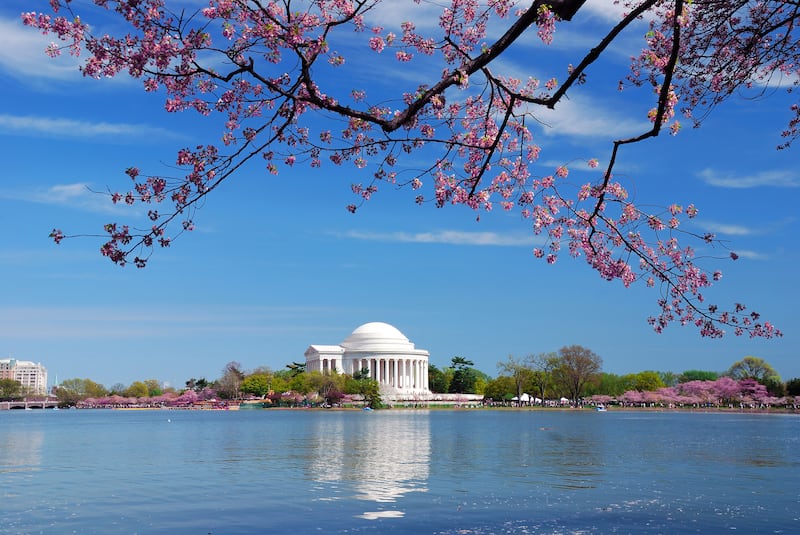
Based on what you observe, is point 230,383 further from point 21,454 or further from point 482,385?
point 21,454

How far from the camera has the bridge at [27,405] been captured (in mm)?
180500

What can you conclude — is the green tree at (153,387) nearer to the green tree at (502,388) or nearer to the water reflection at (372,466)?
the green tree at (502,388)

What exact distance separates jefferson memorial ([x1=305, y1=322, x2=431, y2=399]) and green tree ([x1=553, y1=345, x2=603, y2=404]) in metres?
32.9

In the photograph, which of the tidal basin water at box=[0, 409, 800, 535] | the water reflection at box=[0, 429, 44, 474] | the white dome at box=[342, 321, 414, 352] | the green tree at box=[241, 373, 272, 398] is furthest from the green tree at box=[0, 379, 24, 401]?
the tidal basin water at box=[0, 409, 800, 535]

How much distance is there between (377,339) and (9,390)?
9399 centimetres

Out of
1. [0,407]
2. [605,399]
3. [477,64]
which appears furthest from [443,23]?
[0,407]

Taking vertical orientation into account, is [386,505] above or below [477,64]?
below

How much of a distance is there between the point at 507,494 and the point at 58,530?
35.8 ft

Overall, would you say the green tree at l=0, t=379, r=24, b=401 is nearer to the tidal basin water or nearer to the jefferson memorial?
the jefferson memorial

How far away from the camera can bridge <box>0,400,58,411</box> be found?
180m

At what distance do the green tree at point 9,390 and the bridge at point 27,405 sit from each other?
1.50 metres

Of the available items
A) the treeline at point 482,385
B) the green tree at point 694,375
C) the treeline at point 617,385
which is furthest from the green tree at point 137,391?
the green tree at point 694,375

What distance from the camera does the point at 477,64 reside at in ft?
23.3

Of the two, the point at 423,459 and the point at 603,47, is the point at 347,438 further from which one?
the point at 603,47
